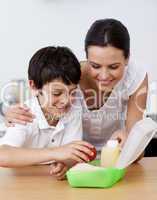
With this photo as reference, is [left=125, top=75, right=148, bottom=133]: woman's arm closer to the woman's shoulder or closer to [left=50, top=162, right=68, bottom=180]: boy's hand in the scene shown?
the woman's shoulder

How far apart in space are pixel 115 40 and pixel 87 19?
3.58ft

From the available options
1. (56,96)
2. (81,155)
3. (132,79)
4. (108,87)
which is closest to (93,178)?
(81,155)

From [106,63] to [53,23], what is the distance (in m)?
1.13

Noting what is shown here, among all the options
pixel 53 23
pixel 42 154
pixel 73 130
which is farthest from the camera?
pixel 53 23

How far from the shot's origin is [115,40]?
1.23 m

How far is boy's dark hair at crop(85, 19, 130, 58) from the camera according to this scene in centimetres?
122

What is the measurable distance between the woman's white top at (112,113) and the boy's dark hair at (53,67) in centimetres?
20

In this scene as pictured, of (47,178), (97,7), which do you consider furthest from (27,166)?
(97,7)

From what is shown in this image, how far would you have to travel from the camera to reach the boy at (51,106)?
119 centimetres

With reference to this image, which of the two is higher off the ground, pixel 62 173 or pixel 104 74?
pixel 104 74

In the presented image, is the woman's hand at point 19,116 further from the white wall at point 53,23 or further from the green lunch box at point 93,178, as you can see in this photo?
the white wall at point 53,23

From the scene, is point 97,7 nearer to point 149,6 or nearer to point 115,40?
point 149,6

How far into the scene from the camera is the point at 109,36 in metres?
1.23

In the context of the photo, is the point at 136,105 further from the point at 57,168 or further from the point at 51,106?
the point at 57,168
